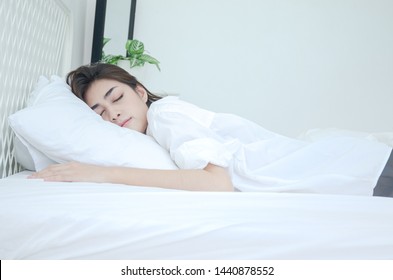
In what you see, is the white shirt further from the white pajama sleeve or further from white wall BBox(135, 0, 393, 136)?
white wall BBox(135, 0, 393, 136)

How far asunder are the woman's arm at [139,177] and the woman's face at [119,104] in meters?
0.34

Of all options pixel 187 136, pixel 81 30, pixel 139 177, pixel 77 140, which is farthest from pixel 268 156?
pixel 81 30

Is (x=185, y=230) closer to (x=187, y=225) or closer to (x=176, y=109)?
(x=187, y=225)

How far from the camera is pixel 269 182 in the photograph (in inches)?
39.0

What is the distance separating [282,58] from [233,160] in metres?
1.65

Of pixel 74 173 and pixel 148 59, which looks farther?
pixel 148 59

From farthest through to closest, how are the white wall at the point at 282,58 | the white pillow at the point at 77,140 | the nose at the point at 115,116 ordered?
the white wall at the point at 282,58
the nose at the point at 115,116
the white pillow at the point at 77,140

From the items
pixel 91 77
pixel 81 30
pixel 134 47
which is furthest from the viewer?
pixel 134 47

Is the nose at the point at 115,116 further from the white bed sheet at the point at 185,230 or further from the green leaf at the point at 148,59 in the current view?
the green leaf at the point at 148,59

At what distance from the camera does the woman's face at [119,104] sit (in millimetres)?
1224

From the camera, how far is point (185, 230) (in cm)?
63

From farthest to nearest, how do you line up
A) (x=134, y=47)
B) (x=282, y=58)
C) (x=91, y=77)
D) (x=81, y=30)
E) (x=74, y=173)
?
(x=282, y=58), (x=134, y=47), (x=81, y=30), (x=91, y=77), (x=74, y=173)

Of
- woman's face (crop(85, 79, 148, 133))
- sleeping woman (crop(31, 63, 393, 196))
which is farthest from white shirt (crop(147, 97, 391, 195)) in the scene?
woman's face (crop(85, 79, 148, 133))

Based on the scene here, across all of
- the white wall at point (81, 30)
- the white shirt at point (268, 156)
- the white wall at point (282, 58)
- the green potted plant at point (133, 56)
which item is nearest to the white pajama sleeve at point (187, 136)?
the white shirt at point (268, 156)
